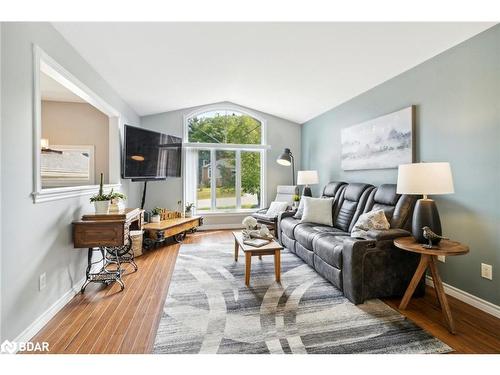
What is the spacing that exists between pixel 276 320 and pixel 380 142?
8.85 ft

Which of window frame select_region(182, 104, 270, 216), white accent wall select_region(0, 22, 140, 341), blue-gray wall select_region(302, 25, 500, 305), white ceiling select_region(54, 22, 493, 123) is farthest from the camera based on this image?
window frame select_region(182, 104, 270, 216)

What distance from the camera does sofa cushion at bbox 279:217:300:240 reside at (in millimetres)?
3721

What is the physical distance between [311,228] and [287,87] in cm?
231

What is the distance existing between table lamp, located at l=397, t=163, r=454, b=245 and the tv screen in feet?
12.1

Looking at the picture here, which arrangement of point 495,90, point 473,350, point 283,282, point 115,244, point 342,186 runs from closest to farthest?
1. point 473,350
2. point 495,90
3. point 115,244
4. point 283,282
5. point 342,186

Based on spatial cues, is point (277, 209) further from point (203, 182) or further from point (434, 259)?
point (434, 259)

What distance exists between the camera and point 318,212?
379 cm

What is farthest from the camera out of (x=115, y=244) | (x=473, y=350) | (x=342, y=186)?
(x=342, y=186)

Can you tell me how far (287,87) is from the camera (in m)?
4.14

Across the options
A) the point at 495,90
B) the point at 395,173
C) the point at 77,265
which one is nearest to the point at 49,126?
the point at 77,265

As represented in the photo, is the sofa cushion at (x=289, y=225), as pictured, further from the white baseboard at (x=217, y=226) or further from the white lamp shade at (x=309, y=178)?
the white baseboard at (x=217, y=226)

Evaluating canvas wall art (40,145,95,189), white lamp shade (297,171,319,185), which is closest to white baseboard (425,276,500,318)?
white lamp shade (297,171,319,185)

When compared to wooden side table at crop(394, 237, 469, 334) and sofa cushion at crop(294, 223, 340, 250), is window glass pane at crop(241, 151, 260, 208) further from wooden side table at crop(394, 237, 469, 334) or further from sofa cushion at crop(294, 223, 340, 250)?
wooden side table at crop(394, 237, 469, 334)
